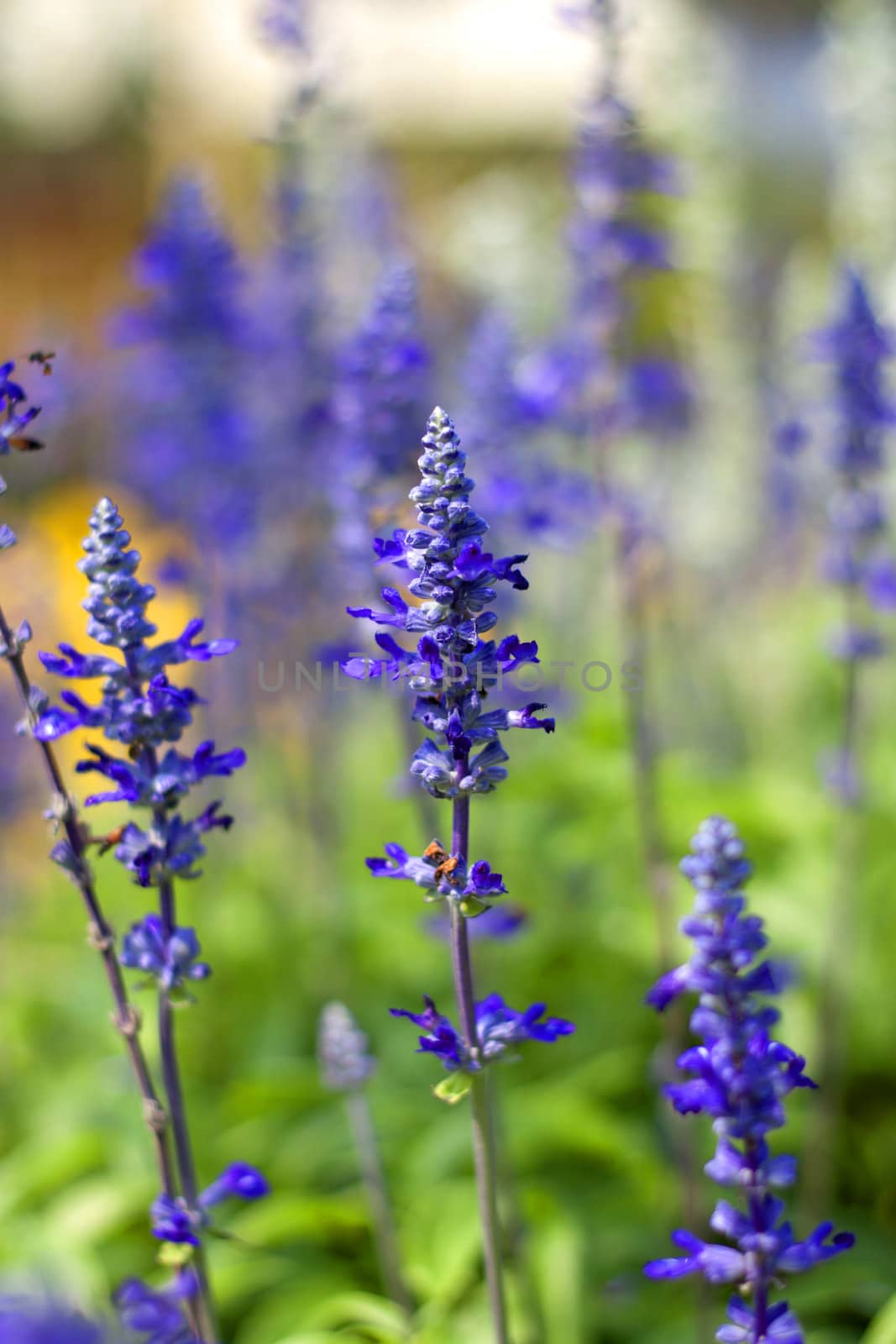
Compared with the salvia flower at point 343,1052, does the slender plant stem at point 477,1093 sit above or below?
below

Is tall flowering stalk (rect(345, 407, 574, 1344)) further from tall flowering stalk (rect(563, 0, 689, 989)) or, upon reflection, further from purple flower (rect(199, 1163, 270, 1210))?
tall flowering stalk (rect(563, 0, 689, 989))

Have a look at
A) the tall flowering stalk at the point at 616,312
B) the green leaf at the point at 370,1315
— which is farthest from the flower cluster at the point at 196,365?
the green leaf at the point at 370,1315

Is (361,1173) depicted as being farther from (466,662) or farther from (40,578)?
(40,578)

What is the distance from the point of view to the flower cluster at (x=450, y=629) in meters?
1.76

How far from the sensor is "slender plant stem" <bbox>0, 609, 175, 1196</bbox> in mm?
1991

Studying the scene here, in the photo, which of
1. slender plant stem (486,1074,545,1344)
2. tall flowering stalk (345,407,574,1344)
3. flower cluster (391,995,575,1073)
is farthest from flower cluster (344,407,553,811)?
slender plant stem (486,1074,545,1344)

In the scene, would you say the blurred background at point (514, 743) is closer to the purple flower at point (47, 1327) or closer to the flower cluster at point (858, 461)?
the flower cluster at point (858, 461)

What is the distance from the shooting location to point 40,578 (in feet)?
20.7

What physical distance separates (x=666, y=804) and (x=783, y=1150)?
4.89ft

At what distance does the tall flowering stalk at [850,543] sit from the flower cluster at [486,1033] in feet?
6.56

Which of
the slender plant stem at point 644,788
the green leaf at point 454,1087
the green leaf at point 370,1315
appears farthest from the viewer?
the slender plant stem at point 644,788

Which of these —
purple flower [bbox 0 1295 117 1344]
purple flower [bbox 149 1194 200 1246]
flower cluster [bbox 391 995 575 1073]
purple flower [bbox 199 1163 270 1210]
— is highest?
flower cluster [bbox 391 995 575 1073]

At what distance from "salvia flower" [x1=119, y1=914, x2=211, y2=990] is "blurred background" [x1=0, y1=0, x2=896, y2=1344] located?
0.79m

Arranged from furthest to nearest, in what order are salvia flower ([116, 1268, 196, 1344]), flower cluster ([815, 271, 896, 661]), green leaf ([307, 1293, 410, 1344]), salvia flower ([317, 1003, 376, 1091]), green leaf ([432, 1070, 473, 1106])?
flower cluster ([815, 271, 896, 661])
green leaf ([307, 1293, 410, 1344])
salvia flower ([317, 1003, 376, 1091])
salvia flower ([116, 1268, 196, 1344])
green leaf ([432, 1070, 473, 1106])
